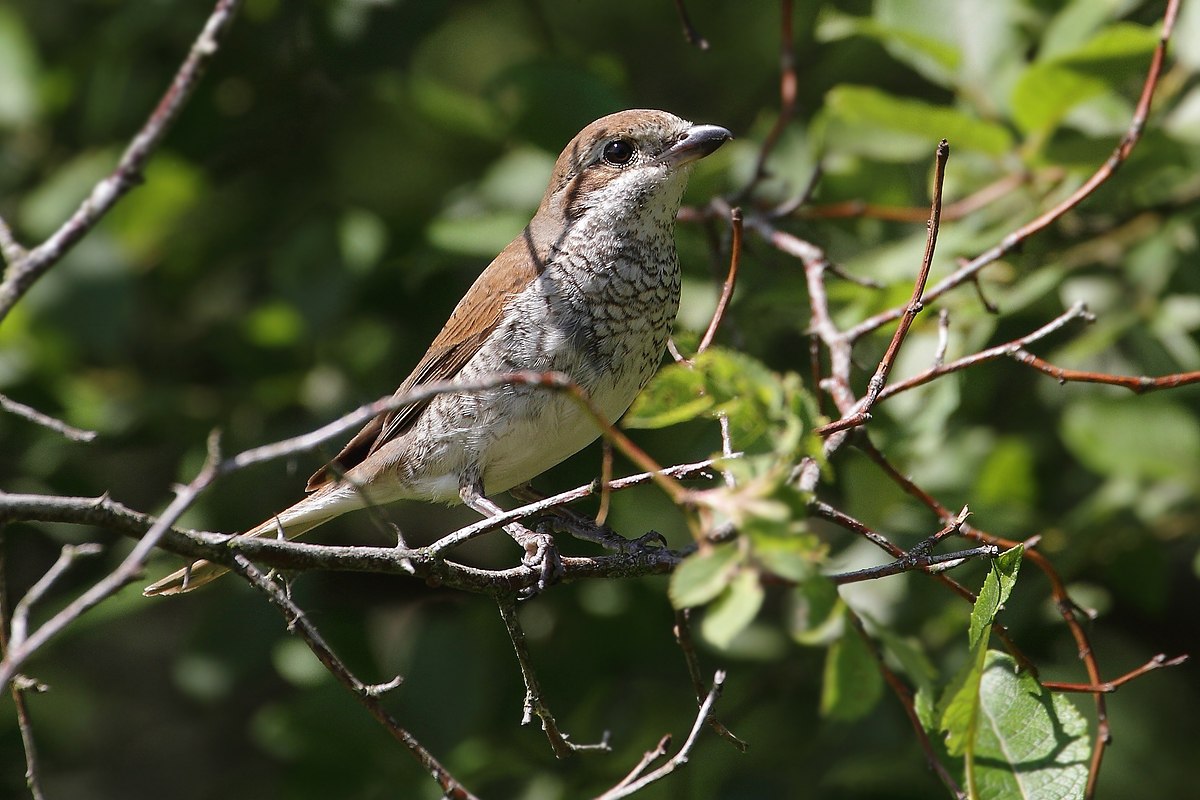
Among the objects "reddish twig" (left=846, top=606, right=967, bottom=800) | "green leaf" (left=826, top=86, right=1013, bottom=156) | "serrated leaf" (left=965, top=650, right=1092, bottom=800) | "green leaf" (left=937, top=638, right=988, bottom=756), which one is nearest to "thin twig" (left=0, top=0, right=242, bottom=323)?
"reddish twig" (left=846, top=606, right=967, bottom=800)

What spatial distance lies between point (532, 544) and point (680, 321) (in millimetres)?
1228

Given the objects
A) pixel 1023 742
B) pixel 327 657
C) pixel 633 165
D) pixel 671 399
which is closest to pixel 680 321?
pixel 633 165

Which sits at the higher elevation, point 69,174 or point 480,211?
point 69,174

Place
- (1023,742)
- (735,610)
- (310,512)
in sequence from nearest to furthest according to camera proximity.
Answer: (735,610), (1023,742), (310,512)

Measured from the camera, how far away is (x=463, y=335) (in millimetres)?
3307

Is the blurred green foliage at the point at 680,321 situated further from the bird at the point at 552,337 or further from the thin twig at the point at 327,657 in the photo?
the thin twig at the point at 327,657

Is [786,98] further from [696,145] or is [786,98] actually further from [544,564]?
[544,564]

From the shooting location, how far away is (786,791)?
11.7ft

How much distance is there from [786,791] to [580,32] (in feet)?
10.5

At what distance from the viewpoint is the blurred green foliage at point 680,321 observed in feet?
11.7

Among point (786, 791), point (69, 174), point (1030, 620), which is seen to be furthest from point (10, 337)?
point (1030, 620)

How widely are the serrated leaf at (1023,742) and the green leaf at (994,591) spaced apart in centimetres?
21

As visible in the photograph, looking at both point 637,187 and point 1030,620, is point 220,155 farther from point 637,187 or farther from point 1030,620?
point 1030,620

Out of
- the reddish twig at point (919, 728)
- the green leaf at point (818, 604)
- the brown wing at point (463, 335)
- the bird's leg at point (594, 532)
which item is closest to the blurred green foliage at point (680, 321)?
the brown wing at point (463, 335)
